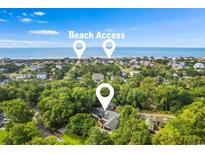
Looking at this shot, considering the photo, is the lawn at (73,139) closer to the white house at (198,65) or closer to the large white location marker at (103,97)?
the large white location marker at (103,97)

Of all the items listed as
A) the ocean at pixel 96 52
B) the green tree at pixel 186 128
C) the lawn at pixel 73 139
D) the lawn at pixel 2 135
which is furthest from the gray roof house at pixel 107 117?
the lawn at pixel 2 135

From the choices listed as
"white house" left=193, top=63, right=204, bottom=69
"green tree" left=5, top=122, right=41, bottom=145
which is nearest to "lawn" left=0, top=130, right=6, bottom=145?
"green tree" left=5, top=122, right=41, bottom=145

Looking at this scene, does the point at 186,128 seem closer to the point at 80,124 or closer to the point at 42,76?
the point at 80,124

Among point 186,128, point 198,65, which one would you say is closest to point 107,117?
point 186,128

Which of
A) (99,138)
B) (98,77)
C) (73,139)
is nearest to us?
(99,138)

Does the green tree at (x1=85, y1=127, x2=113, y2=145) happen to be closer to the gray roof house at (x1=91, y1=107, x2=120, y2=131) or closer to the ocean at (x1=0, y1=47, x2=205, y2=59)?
the gray roof house at (x1=91, y1=107, x2=120, y2=131)

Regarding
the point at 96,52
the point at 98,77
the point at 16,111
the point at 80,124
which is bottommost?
the point at 80,124
